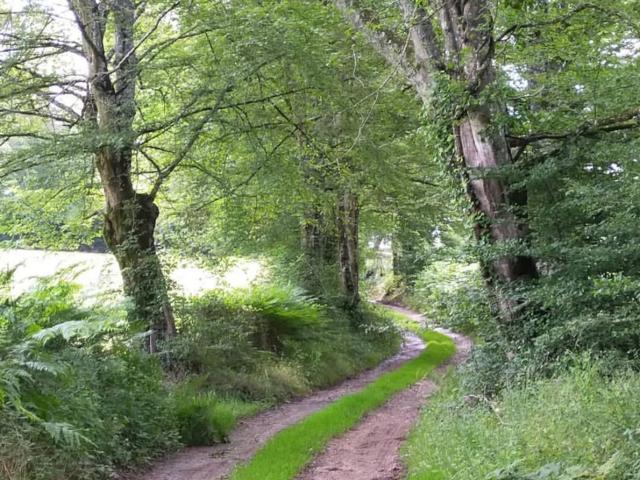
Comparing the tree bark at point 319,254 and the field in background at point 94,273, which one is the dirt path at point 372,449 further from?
the tree bark at point 319,254

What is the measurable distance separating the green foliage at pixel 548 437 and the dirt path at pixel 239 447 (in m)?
2.44

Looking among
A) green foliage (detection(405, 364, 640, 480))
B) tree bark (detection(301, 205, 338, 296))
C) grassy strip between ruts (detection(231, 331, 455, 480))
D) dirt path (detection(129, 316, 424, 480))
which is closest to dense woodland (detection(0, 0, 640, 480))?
green foliage (detection(405, 364, 640, 480))

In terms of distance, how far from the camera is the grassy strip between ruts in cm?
760

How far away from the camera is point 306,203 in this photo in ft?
49.1

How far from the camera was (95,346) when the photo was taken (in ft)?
27.8

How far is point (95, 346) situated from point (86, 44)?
6110mm

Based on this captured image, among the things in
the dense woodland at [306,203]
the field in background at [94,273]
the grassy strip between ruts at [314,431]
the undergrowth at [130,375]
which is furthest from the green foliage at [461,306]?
the field in background at [94,273]

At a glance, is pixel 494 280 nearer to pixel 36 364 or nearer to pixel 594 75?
pixel 594 75

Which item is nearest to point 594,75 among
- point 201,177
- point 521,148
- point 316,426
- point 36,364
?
point 521,148

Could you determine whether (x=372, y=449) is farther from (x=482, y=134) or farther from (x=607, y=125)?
(x=607, y=125)

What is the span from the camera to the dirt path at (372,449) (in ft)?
24.6

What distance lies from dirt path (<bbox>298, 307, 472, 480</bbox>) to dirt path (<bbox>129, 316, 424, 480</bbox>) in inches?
45.0

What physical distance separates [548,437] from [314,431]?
523cm

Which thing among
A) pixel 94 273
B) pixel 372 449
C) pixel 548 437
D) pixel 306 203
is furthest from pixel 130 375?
pixel 306 203
